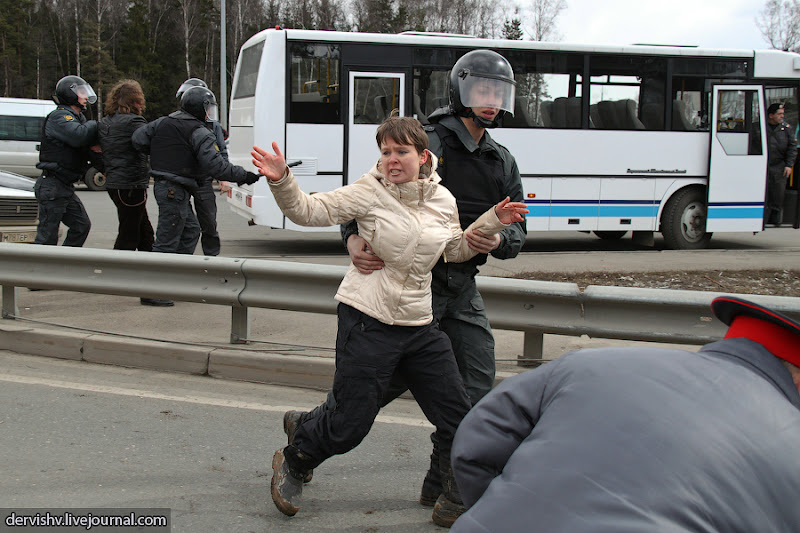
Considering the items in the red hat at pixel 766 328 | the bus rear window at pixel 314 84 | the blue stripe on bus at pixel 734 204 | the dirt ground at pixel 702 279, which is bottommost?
the dirt ground at pixel 702 279

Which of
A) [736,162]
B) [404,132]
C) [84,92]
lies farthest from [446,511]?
[736,162]

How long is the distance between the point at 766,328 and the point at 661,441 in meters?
0.30

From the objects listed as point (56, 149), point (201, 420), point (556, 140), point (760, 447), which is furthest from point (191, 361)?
point (556, 140)

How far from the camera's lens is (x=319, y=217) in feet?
10.2

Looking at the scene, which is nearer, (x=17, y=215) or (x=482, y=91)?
(x=482, y=91)

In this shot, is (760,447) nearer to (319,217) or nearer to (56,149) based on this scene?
(319,217)

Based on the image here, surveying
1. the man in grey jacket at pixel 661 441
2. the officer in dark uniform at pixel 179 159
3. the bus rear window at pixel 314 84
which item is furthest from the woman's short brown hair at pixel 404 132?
the bus rear window at pixel 314 84

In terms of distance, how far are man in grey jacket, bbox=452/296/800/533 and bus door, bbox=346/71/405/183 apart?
9.71 metres

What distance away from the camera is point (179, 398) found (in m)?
4.88

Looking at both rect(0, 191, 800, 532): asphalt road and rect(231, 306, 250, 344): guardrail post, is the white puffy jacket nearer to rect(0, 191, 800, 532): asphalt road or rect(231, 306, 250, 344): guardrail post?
rect(0, 191, 800, 532): asphalt road

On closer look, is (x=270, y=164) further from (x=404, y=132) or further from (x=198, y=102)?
(x=198, y=102)

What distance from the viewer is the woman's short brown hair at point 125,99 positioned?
23.9 ft

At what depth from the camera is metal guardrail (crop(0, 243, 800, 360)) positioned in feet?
16.3

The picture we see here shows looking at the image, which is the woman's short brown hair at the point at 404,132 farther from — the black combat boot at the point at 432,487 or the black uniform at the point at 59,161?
the black uniform at the point at 59,161
